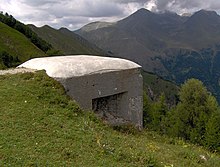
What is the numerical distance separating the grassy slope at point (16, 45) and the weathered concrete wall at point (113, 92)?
79338 mm

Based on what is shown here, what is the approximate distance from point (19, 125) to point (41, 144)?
158 cm

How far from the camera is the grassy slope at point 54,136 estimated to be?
10.5 m

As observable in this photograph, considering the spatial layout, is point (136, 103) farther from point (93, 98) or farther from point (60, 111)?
point (60, 111)

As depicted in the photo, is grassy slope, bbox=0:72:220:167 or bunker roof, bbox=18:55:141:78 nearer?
grassy slope, bbox=0:72:220:167

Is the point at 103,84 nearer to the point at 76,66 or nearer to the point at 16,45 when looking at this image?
the point at 76,66

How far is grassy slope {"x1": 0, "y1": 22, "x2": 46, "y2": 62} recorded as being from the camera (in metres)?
98.2

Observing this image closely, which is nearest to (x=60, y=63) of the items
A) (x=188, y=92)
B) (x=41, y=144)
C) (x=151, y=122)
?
(x=41, y=144)

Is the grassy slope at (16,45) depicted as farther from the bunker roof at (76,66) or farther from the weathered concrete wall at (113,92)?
the weathered concrete wall at (113,92)

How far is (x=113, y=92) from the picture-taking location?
1847 centimetres

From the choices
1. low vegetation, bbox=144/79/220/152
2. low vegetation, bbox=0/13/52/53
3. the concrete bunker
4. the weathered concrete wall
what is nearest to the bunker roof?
the concrete bunker

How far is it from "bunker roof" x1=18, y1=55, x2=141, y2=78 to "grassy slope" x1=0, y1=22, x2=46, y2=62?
3111 inches

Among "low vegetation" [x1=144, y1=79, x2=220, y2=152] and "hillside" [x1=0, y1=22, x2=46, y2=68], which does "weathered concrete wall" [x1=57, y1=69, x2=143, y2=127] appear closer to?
"low vegetation" [x1=144, y1=79, x2=220, y2=152]

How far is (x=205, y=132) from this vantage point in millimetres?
43875

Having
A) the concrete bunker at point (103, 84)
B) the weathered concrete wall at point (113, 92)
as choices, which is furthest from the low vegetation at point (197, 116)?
the concrete bunker at point (103, 84)
